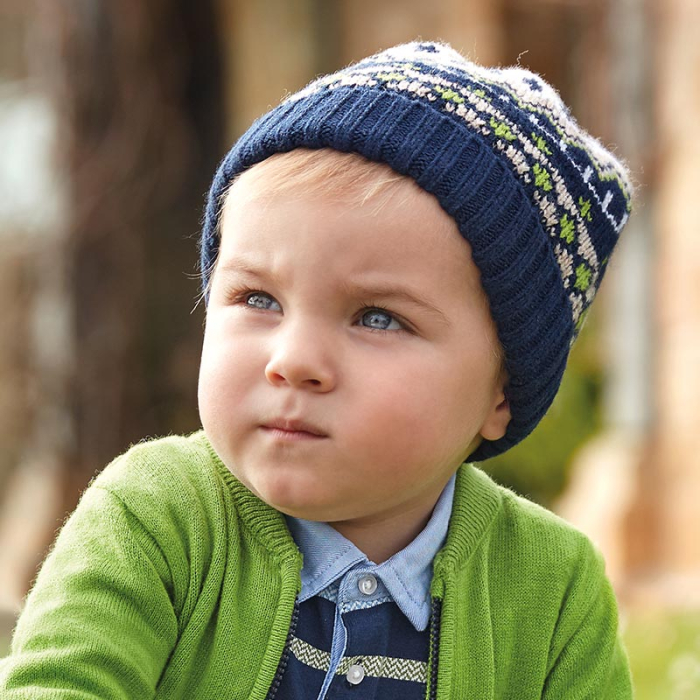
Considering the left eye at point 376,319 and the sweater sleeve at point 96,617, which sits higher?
the left eye at point 376,319

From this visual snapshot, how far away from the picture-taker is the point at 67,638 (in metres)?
1.61

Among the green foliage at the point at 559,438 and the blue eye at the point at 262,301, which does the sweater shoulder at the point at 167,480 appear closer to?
the blue eye at the point at 262,301

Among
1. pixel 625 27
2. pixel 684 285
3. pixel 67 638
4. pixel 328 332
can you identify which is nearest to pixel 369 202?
pixel 328 332

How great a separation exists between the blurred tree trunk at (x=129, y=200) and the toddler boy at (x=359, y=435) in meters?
4.25

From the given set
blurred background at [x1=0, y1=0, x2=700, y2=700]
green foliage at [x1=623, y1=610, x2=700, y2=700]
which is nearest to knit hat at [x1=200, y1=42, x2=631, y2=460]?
green foliage at [x1=623, y1=610, x2=700, y2=700]

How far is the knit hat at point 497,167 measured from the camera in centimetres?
179

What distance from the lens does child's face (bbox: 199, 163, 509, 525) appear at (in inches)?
66.4

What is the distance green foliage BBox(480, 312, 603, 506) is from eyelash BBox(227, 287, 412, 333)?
450 centimetres

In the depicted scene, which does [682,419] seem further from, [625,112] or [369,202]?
[369,202]

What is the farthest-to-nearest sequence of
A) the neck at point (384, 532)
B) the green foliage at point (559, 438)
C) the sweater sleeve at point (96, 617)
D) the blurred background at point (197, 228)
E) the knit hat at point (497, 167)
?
the green foliage at point (559, 438) → the blurred background at point (197, 228) → the neck at point (384, 532) → the knit hat at point (497, 167) → the sweater sleeve at point (96, 617)

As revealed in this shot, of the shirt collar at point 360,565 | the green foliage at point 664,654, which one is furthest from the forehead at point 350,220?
the green foliage at point 664,654

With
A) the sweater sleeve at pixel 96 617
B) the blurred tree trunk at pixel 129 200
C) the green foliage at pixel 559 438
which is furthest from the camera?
the green foliage at pixel 559 438

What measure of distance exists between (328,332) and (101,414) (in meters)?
4.68

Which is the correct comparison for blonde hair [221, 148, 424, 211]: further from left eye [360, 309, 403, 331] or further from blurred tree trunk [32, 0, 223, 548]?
blurred tree trunk [32, 0, 223, 548]
